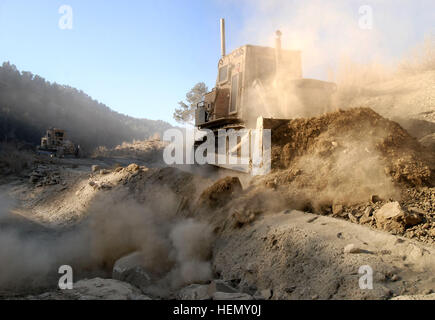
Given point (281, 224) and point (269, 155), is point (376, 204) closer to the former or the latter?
point (281, 224)

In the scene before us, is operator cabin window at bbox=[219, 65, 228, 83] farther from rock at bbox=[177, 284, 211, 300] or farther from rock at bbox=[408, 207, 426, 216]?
rock at bbox=[177, 284, 211, 300]

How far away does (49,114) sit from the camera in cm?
5441

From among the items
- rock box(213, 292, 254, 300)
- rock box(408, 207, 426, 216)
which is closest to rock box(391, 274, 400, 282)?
rock box(213, 292, 254, 300)

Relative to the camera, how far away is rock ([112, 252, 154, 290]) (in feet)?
18.9

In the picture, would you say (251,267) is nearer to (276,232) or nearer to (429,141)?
(276,232)

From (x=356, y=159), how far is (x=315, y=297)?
378 cm

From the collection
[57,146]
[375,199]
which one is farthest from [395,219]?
[57,146]

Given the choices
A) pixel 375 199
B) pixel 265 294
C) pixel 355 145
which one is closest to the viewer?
pixel 265 294

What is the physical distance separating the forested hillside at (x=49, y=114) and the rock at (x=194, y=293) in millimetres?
37671

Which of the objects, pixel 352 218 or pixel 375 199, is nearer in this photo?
pixel 352 218

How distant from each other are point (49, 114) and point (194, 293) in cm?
5692

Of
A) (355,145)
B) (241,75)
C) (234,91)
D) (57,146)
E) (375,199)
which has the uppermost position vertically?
(241,75)

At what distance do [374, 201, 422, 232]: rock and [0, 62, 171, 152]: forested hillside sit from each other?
3862cm

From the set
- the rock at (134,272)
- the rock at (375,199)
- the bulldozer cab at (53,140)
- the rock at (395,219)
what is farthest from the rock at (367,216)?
the bulldozer cab at (53,140)
